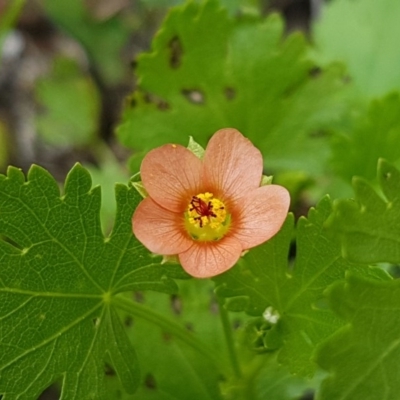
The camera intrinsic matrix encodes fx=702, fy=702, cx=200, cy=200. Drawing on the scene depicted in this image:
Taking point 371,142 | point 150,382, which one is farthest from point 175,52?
point 150,382

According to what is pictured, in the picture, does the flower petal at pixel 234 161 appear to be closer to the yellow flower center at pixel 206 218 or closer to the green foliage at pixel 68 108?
the yellow flower center at pixel 206 218

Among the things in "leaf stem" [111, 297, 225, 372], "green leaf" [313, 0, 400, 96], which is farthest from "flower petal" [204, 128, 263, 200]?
"green leaf" [313, 0, 400, 96]

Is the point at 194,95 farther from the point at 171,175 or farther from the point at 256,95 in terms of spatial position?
the point at 171,175

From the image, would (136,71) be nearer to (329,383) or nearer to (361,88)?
(361,88)

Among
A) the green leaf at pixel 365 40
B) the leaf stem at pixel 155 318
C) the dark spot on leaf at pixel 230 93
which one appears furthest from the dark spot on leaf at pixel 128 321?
the green leaf at pixel 365 40

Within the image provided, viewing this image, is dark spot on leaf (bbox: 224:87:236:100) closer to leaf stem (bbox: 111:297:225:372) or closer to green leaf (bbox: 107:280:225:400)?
green leaf (bbox: 107:280:225:400)

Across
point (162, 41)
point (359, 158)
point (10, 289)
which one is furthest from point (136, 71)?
point (10, 289)

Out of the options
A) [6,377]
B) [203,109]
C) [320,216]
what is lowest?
[6,377]
